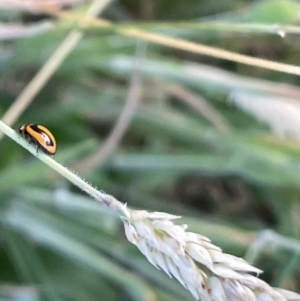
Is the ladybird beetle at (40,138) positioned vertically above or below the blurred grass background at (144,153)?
above

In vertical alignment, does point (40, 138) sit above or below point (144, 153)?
above

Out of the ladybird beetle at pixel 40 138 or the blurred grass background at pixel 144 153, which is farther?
the blurred grass background at pixel 144 153

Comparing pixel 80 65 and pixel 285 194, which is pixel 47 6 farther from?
pixel 285 194

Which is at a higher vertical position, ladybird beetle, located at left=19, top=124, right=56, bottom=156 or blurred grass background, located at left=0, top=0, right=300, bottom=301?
ladybird beetle, located at left=19, top=124, right=56, bottom=156

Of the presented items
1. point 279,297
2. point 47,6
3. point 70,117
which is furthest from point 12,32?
point 279,297

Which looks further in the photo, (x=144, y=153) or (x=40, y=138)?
(x=144, y=153)
